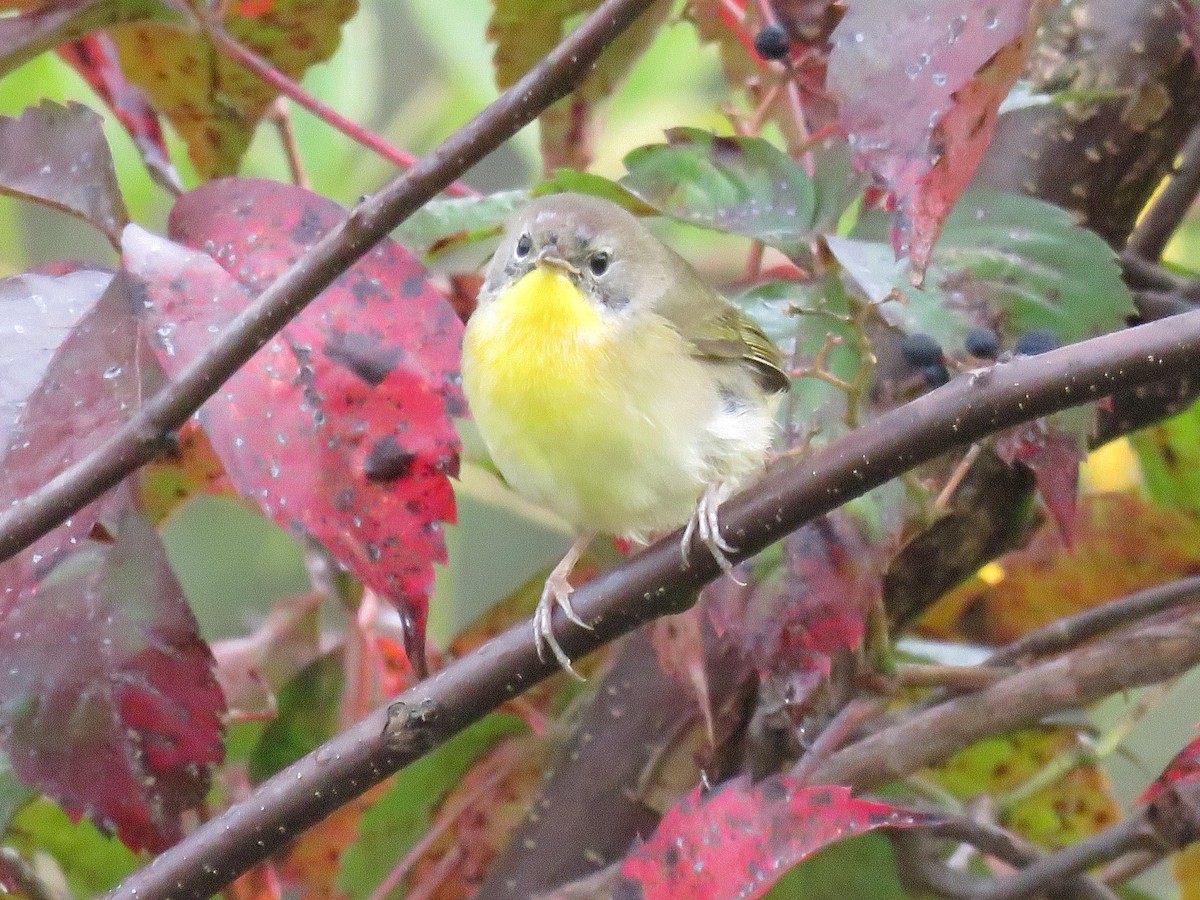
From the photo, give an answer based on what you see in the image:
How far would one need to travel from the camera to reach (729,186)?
43.8 inches

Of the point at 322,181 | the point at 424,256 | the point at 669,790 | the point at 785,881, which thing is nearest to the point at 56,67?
the point at 322,181

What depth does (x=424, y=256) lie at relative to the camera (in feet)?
4.02

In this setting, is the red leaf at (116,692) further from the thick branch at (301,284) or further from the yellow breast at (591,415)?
the yellow breast at (591,415)

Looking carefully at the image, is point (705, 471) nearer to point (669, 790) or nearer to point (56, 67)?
point (669, 790)

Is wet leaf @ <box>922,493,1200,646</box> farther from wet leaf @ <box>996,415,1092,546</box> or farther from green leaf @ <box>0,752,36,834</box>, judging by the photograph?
green leaf @ <box>0,752,36,834</box>

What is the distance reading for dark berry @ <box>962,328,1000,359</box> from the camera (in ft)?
3.30

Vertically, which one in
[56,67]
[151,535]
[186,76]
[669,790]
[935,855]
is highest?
[56,67]

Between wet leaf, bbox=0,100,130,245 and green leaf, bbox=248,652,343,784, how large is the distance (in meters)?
0.54

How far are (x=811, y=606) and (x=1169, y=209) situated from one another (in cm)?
69

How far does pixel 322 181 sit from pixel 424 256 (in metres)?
0.79

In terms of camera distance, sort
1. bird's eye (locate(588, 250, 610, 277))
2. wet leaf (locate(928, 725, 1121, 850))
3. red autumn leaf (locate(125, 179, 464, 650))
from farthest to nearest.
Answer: bird's eye (locate(588, 250, 610, 277)) → wet leaf (locate(928, 725, 1121, 850)) → red autumn leaf (locate(125, 179, 464, 650))

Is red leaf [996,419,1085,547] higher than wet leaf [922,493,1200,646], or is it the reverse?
red leaf [996,419,1085,547]

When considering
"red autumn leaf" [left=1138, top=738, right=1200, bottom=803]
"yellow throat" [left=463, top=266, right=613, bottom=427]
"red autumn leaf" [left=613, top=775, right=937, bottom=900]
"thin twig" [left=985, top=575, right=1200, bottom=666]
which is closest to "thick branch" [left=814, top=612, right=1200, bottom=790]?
"thin twig" [left=985, top=575, right=1200, bottom=666]

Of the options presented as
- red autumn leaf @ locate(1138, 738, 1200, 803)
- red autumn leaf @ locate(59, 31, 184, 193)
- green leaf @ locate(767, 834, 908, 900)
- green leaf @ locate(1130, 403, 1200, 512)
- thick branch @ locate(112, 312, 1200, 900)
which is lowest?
green leaf @ locate(767, 834, 908, 900)
